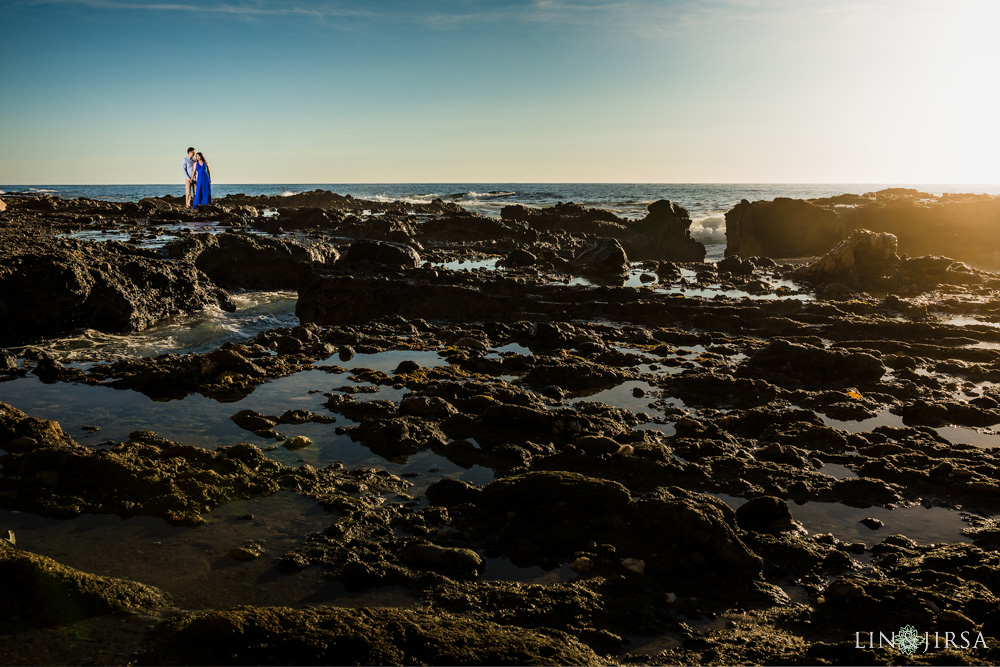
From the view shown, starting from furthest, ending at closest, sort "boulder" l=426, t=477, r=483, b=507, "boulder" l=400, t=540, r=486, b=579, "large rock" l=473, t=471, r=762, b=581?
"boulder" l=426, t=477, r=483, b=507
"large rock" l=473, t=471, r=762, b=581
"boulder" l=400, t=540, r=486, b=579

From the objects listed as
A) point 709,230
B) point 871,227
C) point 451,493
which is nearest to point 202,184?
point 709,230

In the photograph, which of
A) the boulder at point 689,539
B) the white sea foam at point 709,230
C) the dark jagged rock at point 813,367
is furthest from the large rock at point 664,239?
the boulder at point 689,539

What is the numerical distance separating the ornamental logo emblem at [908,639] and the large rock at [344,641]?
1582 mm

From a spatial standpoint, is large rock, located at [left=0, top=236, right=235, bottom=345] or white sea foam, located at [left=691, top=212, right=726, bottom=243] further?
white sea foam, located at [left=691, top=212, right=726, bottom=243]

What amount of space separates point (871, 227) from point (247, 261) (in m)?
22.1

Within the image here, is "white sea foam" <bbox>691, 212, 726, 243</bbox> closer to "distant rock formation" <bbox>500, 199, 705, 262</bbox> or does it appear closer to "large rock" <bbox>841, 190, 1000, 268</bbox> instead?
"distant rock formation" <bbox>500, 199, 705, 262</bbox>

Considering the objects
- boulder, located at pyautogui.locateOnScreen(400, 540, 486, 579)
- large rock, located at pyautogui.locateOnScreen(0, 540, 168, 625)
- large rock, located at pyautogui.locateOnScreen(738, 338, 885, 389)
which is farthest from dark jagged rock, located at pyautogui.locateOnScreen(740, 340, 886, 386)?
large rock, located at pyautogui.locateOnScreen(0, 540, 168, 625)

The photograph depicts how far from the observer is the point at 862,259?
56.9 feet

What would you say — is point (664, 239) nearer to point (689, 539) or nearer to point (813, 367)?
point (813, 367)

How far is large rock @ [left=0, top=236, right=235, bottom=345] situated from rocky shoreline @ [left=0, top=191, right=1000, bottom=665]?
0.04 m

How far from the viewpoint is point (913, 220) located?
2320 centimetres

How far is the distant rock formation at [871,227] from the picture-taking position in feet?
72.7

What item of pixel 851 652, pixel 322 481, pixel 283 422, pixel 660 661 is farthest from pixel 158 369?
pixel 851 652

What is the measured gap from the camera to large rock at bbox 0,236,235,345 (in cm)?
937
